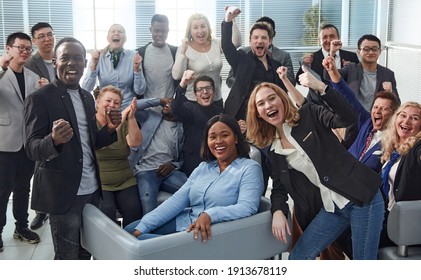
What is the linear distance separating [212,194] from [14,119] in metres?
0.99

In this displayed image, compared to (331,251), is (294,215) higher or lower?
higher

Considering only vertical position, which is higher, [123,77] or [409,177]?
[123,77]

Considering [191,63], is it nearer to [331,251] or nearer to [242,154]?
[242,154]

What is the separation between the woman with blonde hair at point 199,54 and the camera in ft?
9.70

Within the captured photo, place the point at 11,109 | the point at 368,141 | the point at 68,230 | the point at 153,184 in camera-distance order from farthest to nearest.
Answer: the point at 153,184
the point at 11,109
the point at 368,141
the point at 68,230

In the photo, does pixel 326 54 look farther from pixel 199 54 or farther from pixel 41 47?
pixel 41 47

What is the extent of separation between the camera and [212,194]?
223 centimetres

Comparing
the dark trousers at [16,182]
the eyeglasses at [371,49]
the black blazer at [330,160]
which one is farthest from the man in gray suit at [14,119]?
the eyeglasses at [371,49]

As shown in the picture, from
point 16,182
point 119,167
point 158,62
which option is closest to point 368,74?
point 158,62

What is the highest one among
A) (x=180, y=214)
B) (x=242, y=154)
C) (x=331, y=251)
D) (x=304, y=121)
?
(x=304, y=121)

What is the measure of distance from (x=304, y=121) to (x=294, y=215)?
0.39 m

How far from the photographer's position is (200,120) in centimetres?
279
